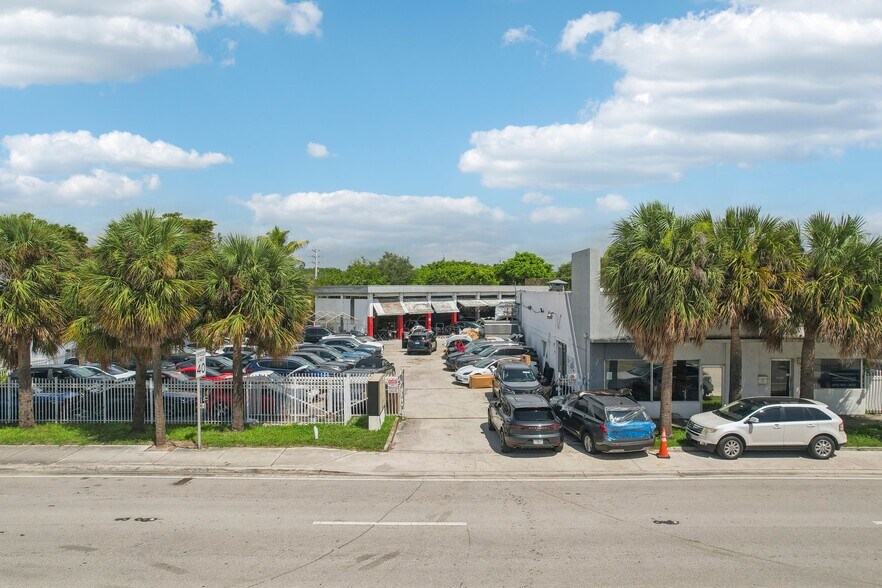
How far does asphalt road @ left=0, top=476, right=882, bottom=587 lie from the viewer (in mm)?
9172

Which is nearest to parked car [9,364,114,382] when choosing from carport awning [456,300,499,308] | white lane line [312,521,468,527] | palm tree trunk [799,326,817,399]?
white lane line [312,521,468,527]

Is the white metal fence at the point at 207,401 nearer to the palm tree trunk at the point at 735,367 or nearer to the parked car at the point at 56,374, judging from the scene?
the parked car at the point at 56,374

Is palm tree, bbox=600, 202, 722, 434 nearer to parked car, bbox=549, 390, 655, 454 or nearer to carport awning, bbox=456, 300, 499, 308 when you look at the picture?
parked car, bbox=549, 390, 655, 454

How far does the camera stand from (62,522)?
11.5 meters

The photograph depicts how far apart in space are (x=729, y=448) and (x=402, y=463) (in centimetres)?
892

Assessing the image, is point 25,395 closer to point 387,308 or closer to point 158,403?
point 158,403

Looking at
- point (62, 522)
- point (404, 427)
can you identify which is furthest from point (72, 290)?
point (404, 427)

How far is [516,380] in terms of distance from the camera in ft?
78.8

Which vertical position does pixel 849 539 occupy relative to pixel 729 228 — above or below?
below

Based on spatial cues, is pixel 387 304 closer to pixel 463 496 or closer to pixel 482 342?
pixel 482 342

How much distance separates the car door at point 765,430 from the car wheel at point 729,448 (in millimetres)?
307

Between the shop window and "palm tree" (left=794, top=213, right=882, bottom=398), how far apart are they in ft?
16.5

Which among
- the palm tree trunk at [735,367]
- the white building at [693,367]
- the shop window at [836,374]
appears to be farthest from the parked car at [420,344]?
the palm tree trunk at [735,367]

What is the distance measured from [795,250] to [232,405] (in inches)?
720
